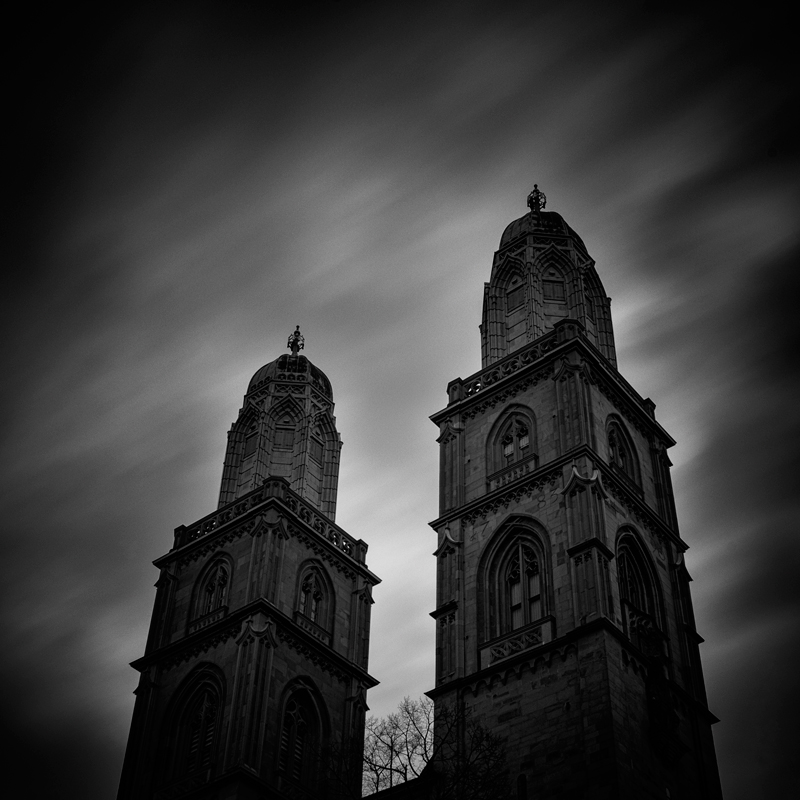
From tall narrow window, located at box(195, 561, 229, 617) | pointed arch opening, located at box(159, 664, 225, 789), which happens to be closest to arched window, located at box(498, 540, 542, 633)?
pointed arch opening, located at box(159, 664, 225, 789)

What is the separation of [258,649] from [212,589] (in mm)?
5977

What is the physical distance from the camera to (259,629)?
50125mm

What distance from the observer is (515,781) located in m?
38.2

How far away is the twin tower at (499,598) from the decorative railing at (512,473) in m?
0.08

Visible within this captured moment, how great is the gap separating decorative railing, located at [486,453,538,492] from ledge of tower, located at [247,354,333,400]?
19579 millimetres

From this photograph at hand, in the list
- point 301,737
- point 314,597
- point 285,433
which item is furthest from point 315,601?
point 285,433

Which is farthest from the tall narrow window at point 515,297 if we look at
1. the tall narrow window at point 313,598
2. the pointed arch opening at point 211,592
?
the pointed arch opening at point 211,592

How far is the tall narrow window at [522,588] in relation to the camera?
4316cm

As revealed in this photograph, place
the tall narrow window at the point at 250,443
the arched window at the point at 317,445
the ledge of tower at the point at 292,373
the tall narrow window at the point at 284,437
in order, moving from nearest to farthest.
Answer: the tall narrow window at the point at 250,443 < the arched window at the point at 317,445 < the tall narrow window at the point at 284,437 < the ledge of tower at the point at 292,373

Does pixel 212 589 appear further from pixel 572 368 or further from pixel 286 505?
pixel 572 368

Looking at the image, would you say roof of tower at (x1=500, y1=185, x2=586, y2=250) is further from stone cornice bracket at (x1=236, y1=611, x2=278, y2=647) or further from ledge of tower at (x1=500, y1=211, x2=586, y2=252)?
stone cornice bracket at (x1=236, y1=611, x2=278, y2=647)

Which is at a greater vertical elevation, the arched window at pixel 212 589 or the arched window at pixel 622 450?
A: the arched window at pixel 622 450

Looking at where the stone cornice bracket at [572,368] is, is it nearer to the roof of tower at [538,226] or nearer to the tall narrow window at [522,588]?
the tall narrow window at [522,588]

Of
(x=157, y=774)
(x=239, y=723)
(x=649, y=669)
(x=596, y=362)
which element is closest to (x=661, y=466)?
(x=596, y=362)
